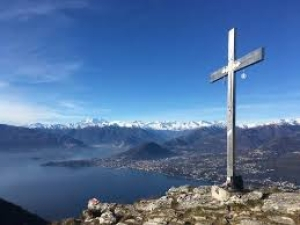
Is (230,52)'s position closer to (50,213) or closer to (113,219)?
(113,219)

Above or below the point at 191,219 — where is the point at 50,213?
below

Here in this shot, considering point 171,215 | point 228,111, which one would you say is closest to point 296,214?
point 171,215

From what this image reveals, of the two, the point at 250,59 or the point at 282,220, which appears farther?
the point at 250,59

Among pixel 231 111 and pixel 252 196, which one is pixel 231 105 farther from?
pixel 252 196

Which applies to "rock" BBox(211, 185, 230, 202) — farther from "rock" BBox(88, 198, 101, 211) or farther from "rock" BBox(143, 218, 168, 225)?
"rock" BBox(88, 198, 101, 211)

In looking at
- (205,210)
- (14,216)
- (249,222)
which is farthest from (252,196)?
(14,216)

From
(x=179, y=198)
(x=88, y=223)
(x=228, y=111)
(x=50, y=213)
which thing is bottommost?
(x=50, y=213)
